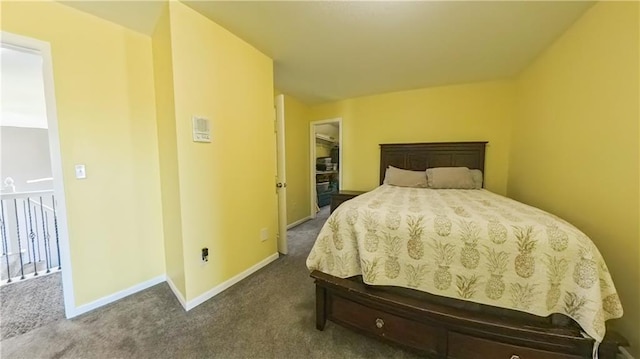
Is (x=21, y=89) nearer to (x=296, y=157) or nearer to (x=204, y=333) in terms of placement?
(x=296, y=157)

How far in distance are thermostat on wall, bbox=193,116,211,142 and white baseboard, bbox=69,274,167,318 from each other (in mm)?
1435

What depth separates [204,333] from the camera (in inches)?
62.4

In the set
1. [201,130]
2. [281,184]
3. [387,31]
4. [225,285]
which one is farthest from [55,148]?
[387,31]

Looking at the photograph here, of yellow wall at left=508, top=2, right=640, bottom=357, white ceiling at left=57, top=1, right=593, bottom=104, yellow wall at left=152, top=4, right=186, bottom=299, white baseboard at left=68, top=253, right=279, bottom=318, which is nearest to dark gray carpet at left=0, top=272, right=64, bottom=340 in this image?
white baseboard at left=68, top=253, right=279, bottom=318

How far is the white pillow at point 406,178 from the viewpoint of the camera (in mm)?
3221

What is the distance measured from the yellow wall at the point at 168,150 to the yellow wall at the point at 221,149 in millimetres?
71

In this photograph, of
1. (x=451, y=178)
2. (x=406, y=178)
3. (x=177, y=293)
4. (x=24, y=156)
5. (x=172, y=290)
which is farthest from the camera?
(x=24, y=156)

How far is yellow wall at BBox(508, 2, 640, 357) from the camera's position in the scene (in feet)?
4.41

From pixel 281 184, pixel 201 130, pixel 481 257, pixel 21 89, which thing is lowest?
pixel 481 257

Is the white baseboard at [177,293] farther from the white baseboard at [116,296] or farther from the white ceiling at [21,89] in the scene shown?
the white ceiling at [21,89]

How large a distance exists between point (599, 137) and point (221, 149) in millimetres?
2818

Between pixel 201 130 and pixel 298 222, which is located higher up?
pixel 201 130

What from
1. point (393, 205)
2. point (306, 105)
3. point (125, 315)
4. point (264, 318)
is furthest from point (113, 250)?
point (306, 105)

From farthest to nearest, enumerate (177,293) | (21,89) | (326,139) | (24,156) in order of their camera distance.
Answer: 1. (326,139)
2. (24,156)
3. (21,89)
4. (177,293)
